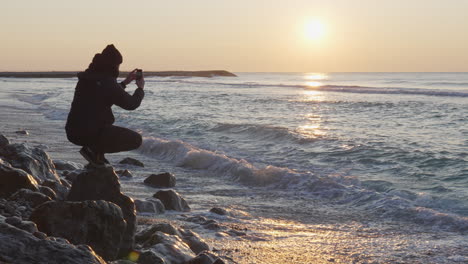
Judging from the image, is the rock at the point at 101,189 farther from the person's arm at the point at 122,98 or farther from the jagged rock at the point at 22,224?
the jagged rock at the point at 22,224

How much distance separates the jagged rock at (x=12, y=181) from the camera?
272 inches

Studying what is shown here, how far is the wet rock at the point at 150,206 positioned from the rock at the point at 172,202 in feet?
0.53

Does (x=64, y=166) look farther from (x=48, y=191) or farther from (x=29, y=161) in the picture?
(x=48, y=191)

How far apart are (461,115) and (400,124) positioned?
4635 millimetres

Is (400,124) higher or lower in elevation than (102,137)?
lower

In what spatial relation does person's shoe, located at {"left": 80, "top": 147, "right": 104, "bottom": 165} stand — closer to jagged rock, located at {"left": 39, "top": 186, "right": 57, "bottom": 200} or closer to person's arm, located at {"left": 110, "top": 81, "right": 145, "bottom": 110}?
person's arm, located at {"left": 110, "top": 81, "right": 145, "bottom": 110}

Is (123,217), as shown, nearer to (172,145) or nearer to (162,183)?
(162,183)

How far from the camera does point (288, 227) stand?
8211 millimetres

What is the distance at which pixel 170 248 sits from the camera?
5859mm

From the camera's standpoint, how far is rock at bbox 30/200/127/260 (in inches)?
209

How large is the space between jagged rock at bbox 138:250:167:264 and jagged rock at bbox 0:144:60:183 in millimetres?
3144

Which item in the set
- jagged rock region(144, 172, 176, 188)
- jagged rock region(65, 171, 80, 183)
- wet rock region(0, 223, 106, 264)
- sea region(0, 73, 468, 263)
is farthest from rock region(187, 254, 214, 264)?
jagged rock region(144, 172, 176, 188)

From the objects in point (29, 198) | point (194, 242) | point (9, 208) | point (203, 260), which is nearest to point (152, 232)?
point (194, 242)

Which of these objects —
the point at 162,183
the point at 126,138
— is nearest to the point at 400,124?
the point at 162,183
